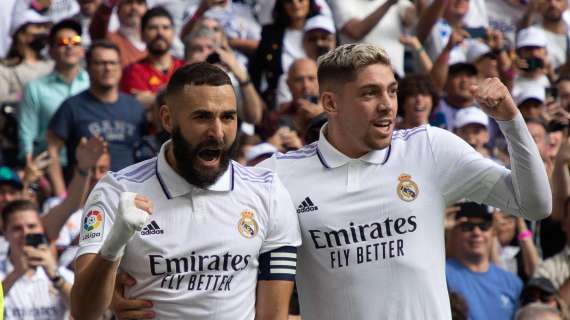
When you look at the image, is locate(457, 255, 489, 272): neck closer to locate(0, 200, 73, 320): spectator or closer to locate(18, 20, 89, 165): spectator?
locate(0, 200, 73, 320): spectator

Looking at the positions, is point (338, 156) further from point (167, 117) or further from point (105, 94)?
point (105, 94)

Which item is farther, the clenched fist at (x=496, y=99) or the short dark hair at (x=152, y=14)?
the short dark hair at (x=152, y=14)

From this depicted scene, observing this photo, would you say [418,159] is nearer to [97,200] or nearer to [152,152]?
[97,200]

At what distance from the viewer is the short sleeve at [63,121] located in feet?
37.5

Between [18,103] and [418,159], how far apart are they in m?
6.23

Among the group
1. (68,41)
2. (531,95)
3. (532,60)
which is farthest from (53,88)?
(532,60)

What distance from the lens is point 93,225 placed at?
20.0 ft

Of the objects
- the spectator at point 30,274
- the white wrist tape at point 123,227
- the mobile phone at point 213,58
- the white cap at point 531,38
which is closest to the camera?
the white wrist tape at point 123,227

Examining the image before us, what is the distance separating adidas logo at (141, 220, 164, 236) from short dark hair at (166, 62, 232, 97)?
57 centimetres

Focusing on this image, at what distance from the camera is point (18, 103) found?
12.3m

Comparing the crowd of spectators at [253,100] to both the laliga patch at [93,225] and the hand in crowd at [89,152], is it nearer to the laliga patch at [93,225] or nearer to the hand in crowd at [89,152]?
the hand in crowd at [89,152]

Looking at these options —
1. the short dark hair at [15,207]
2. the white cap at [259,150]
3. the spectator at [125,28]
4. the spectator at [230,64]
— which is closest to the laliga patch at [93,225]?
the short dark hair at [15,207]

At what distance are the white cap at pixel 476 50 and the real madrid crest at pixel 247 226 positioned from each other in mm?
8157

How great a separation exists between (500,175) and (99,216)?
71.6 inches
